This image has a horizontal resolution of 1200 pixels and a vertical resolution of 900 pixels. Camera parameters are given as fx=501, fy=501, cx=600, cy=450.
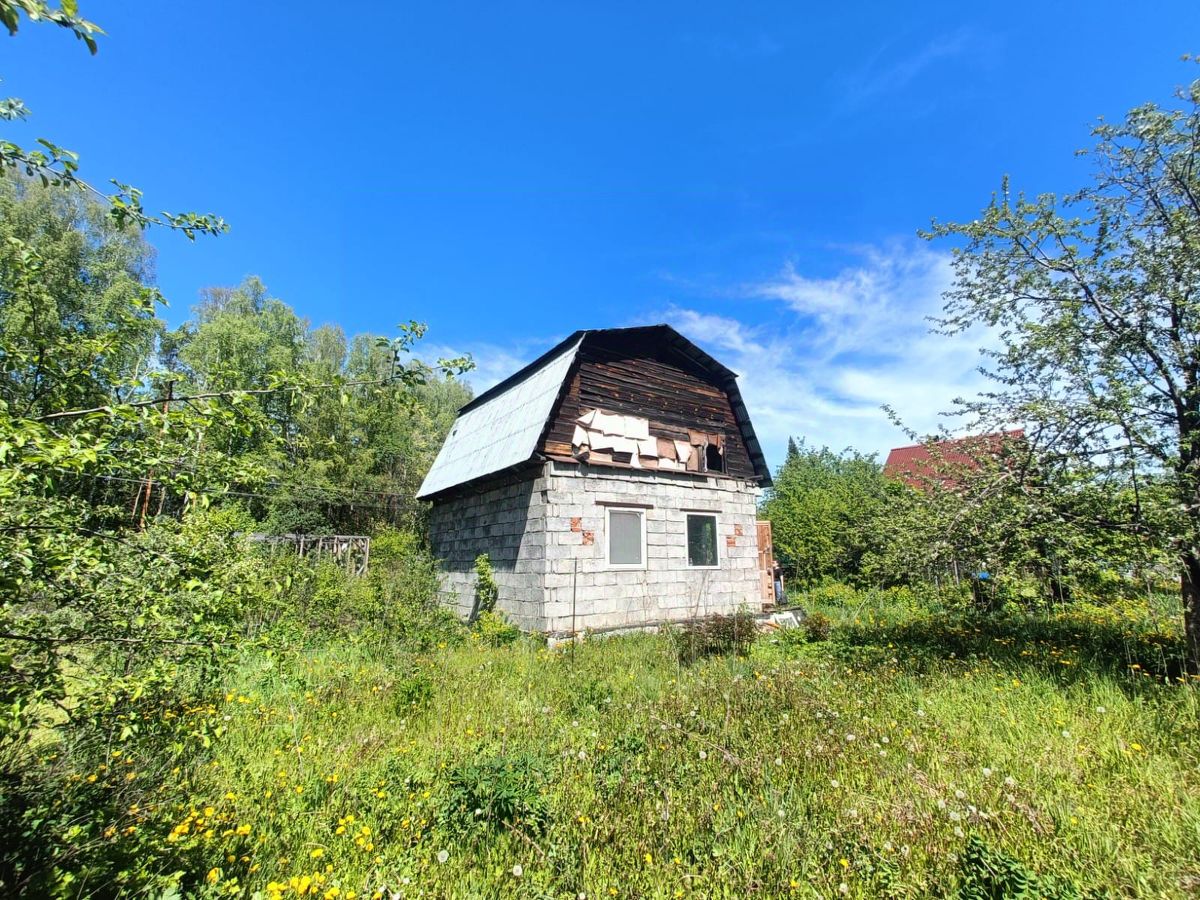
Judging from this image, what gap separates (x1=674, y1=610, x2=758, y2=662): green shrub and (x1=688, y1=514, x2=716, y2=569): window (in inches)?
125

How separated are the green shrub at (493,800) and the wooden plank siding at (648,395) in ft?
24.8

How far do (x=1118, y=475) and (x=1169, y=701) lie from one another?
2.41 meters

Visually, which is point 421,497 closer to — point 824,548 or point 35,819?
point 35,819

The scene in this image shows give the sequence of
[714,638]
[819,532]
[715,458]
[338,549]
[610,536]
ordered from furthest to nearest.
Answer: [819,532] → [338,549] → [715,458] → [610,536] → [714,638]

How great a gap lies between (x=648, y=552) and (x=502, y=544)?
353cm

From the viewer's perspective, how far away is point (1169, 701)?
502 cm

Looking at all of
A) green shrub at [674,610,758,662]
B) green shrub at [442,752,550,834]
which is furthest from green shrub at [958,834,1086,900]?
green shrub at [674,610,758,662]

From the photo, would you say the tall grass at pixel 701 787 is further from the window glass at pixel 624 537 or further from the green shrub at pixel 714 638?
the window glass at pixel 624 537

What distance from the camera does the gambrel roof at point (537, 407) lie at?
11.6 metres

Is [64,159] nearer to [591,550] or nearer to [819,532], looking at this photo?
[591,550]

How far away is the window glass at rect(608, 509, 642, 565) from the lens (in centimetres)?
1158

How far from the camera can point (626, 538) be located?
1181 centimetres

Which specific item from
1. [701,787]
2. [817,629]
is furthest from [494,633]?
[701,787]

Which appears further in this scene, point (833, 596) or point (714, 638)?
point (833, 596)
